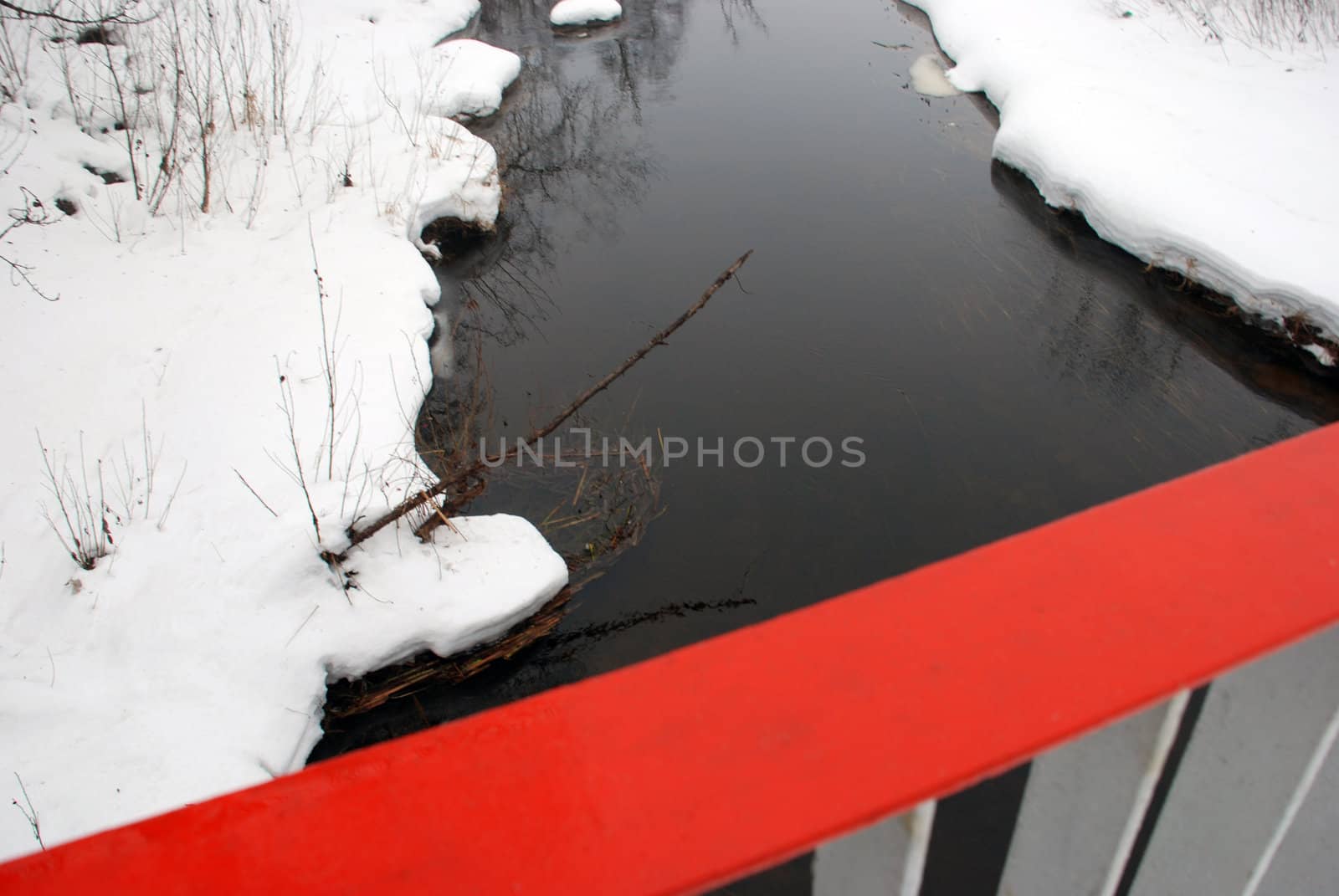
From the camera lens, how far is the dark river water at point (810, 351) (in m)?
4.15

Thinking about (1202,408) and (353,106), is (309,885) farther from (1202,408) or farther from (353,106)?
(353,106)

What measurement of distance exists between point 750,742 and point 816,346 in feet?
16.2

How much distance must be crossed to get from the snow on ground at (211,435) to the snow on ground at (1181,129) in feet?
14.2

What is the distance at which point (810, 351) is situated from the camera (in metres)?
5.27

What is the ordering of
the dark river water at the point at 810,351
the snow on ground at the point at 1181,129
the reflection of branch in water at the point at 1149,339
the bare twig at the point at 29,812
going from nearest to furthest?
the bare twig at the point at 29,812
the dark river water at the point at 810,351
the reflection of branch in water at the point at 1149,339
the snow on ground at the point at 1181,129

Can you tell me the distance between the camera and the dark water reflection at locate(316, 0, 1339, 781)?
418 centimetres

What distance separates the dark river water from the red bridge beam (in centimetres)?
261

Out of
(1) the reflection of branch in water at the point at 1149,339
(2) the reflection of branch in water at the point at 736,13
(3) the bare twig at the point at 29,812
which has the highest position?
(2) the reflection of branch in water at the point at 736,13

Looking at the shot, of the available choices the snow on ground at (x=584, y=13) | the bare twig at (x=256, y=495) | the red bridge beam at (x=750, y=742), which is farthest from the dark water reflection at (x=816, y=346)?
the red bridge beam at (x=750, y=742)

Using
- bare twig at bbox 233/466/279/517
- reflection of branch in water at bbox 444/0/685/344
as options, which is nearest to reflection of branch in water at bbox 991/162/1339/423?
reflection of branch in water at bbox 444/0/685/344

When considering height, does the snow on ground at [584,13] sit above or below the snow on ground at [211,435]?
above

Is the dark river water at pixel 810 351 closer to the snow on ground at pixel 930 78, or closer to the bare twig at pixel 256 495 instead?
the snow on ground at pixel 930 78

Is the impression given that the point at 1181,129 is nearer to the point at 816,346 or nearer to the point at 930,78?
the point at 930,78

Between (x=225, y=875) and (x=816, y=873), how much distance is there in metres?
0.33
